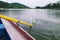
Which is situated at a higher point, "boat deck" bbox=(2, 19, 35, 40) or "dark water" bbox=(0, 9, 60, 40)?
"boat deck" bbox=(2, 19, 35, 40)

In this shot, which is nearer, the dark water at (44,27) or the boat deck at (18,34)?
the boat deck at (18,34)

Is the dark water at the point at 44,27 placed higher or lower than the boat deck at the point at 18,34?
lower

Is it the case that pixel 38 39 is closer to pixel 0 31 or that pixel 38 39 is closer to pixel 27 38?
pixel 0 31

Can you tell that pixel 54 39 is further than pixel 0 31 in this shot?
Yes

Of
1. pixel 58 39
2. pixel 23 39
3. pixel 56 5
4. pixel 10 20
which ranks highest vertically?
pixel 23 39

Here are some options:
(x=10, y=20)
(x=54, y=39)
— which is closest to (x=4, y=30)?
(x=10, y=20)

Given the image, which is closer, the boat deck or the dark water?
the boat deck

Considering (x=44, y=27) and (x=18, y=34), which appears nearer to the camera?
(x=18, y=34)

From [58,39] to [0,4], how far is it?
82854mm

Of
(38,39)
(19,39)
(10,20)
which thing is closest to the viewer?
(19,39)

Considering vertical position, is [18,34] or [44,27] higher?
[18,34]

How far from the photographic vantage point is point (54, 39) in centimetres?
984

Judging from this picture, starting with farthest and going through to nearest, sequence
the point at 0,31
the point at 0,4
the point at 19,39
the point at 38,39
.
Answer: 1. the point at 0,4
2. the point at 38,39
3. the point at 0,31
4. the point at 19,39

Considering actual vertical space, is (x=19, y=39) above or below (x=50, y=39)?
above
